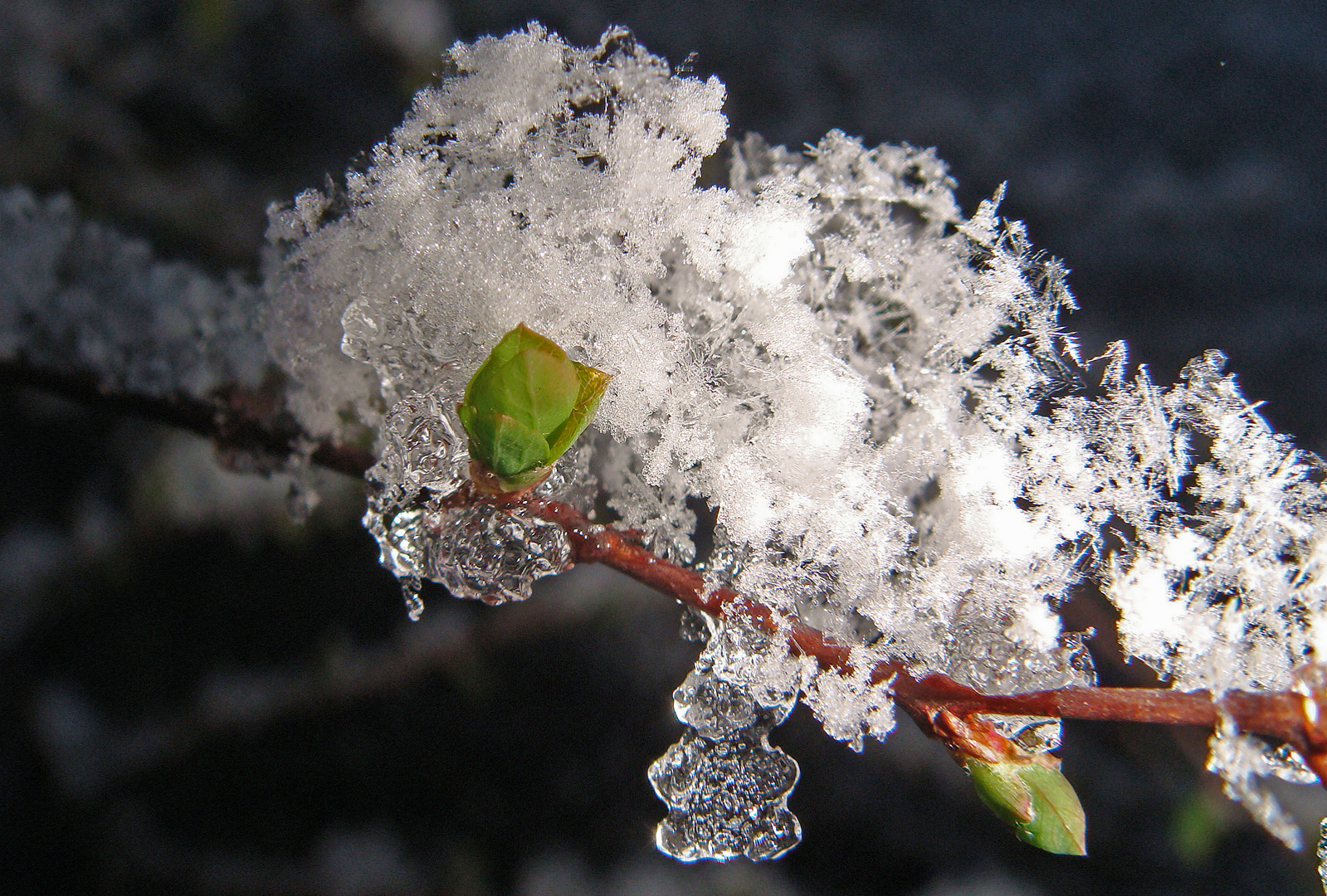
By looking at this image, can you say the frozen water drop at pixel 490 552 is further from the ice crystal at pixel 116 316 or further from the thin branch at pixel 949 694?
the ice crystal at pixel 116 316

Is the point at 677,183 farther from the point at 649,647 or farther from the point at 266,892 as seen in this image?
the point at 266,892

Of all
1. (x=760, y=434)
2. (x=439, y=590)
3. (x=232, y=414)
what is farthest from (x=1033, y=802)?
(x=439, y=590)

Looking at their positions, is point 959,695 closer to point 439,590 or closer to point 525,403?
point 525,403

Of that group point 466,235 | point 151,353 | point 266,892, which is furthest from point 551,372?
point 266,892

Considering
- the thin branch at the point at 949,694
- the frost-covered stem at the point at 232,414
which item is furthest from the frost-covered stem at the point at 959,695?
the frost-covered stem at the point at 232,414

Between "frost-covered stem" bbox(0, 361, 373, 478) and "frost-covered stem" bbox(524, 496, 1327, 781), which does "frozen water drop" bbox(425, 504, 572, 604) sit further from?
"frost-covered stem" bbox(0, 361, 373, 478)
